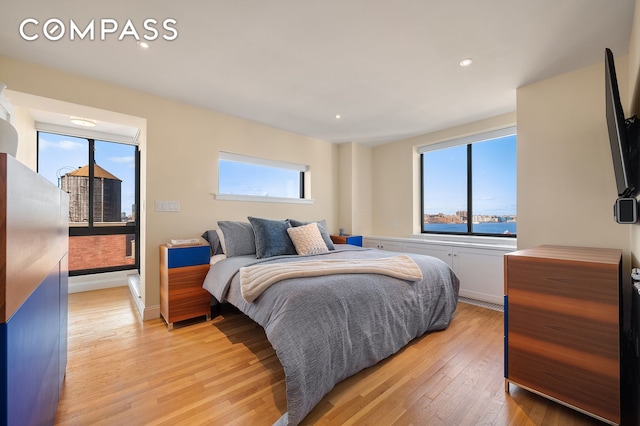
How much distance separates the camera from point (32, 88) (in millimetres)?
2186

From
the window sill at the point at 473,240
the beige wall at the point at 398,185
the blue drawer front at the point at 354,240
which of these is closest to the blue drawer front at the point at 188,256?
the blue drawer front at the point at 354,240

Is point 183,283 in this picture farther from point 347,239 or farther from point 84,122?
point 84,122

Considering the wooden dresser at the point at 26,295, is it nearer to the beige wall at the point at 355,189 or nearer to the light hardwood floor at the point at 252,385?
the light hardwood floor at the point at 252,385

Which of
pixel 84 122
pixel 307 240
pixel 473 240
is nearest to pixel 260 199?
pixel 307 240

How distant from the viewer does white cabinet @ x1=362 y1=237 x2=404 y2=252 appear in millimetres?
3898

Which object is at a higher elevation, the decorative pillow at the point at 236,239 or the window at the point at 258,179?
the window at the point at 258,179

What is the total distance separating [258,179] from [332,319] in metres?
2.67

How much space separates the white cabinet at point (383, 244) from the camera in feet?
12.8

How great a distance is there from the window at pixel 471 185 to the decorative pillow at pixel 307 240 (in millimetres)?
2123

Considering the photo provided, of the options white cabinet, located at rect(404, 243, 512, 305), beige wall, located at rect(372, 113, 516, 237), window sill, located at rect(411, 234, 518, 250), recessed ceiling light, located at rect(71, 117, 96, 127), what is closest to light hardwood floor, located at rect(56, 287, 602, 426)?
white cabinet, located at rect(404, 243, 512, 305)

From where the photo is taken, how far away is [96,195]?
394 cm

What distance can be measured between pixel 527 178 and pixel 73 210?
5742 mm

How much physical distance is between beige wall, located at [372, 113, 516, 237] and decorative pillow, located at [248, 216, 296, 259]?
2170 mm

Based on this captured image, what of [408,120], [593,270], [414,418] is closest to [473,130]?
[408,120]
